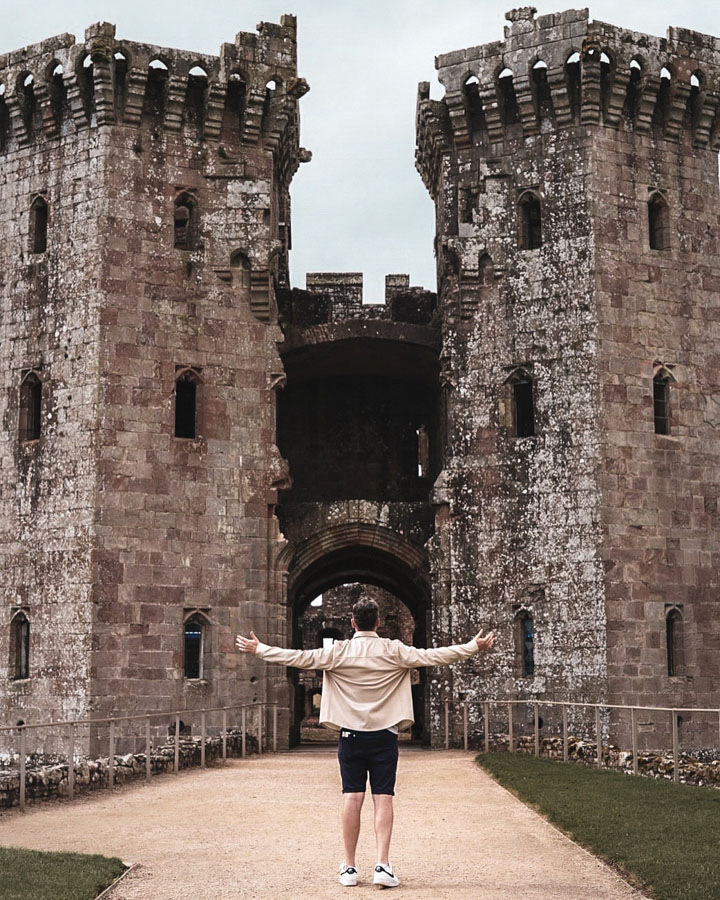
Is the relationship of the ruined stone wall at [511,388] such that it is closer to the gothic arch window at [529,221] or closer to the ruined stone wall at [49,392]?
the gothic arch window at [529,221]

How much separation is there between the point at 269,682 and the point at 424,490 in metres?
7.36

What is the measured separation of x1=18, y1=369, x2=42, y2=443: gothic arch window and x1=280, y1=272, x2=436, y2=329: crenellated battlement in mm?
5923

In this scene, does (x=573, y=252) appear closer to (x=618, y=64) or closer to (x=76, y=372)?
(x=618, y=64)

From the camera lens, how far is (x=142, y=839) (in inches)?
457

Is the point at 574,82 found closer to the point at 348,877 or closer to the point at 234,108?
the point at 234,108

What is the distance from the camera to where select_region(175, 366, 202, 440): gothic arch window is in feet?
81.9

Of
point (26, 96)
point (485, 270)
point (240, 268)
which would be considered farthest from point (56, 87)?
point (485, 270)

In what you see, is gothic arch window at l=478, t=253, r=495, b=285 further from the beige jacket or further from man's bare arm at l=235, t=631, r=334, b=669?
man's bare arm at l=235, t=631, r=334, b=669

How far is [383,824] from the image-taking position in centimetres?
891

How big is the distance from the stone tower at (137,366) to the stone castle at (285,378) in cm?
5

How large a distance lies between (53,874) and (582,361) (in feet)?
55.5

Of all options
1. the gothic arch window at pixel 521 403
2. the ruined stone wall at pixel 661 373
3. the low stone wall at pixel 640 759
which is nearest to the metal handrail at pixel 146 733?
the low stone wall at pixel 640 759

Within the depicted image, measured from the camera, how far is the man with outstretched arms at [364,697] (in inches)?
356

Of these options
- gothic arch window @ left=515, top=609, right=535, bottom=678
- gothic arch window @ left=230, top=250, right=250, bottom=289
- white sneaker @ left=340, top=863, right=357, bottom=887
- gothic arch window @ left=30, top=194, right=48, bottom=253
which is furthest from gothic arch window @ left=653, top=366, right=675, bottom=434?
white sneaker @ left=340, top=863, right=357, bottom=887
